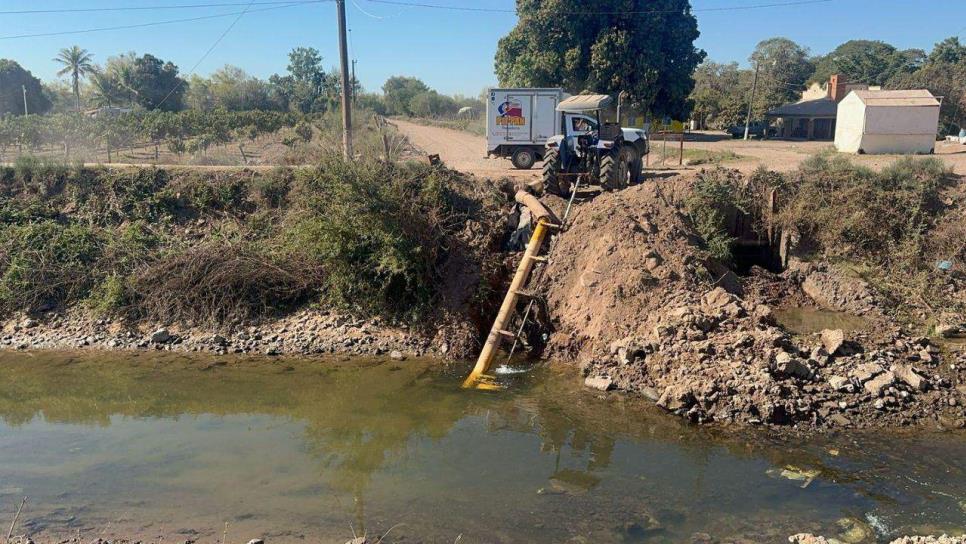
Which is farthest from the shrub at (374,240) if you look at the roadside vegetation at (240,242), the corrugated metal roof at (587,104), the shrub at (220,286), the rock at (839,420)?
the rock at (839,420)

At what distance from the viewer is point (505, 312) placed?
11242 millimetres

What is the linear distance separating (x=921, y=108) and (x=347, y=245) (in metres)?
22.2

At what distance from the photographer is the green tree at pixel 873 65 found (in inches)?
2077

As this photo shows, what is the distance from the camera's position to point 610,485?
295 inches

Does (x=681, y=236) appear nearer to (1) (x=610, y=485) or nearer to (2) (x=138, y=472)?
(1) (x=610, y=485)

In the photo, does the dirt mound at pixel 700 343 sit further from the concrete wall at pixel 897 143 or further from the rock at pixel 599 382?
the concrete wall at pixel 897 143

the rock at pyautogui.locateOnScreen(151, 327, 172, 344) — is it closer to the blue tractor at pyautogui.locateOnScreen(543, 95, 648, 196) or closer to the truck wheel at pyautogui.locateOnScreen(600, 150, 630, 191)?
the blue tractor at pyautogui.locateOnScreen(543, 95, 648, 196)

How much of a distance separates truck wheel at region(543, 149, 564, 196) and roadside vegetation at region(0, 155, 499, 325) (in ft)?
4.32

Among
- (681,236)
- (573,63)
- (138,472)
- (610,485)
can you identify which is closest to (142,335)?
(138,472)

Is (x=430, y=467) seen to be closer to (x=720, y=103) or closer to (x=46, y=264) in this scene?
(x=46, y=264)

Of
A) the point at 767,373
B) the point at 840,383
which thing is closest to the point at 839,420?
the point at 840,383

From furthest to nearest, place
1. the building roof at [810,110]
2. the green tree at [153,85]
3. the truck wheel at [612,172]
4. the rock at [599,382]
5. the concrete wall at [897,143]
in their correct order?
the green tree at [153,85] < the building roof at [810,110] < the concrete wall at [897,143] < the truck wheel at [612,172] < the rock at [599,382]

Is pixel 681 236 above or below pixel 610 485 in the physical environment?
above

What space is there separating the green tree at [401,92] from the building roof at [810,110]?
41685mm
